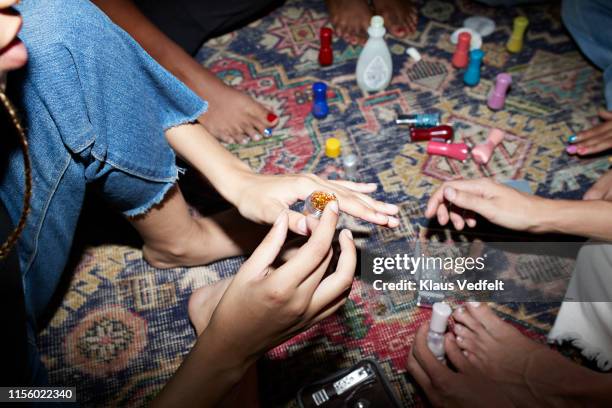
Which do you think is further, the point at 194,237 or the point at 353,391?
the point at 194,237

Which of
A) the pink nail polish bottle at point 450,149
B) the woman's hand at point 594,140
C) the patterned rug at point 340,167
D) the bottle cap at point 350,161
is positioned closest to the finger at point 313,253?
the patterned rug at point 340,167

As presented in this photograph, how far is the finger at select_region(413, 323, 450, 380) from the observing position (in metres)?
1.10

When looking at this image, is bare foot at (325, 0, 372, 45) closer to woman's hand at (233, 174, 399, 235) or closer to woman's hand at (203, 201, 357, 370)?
woman's hand at (233, 174, 399, 235)

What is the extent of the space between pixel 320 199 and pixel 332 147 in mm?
554

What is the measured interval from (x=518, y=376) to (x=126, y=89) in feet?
3.39

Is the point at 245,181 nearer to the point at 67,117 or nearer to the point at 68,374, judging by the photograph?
the point at 67,117

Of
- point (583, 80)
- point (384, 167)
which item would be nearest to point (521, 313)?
point (384, 167)

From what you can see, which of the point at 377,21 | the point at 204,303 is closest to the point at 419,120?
the point at 377,21

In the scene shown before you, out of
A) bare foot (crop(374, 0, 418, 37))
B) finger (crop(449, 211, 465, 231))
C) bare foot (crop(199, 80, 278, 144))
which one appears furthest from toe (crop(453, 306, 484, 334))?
bare foot (crop(374, 0, 418, 37))

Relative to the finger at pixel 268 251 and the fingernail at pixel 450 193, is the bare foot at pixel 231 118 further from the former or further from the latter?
the finger at pixel 268 251

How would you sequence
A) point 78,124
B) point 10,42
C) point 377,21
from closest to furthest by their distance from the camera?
point 10,42, point 78,124, point 377,21

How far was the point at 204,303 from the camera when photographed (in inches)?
48.3

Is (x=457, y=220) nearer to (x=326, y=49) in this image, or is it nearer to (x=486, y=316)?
(x=486, y=316)

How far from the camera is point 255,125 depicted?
5.30 ft
